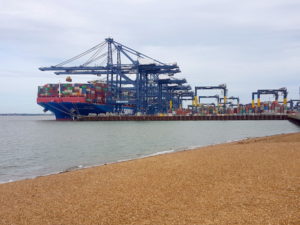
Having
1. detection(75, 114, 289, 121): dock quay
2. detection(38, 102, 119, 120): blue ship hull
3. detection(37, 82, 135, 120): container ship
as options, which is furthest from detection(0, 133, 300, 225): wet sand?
detection(75, 114, 289, 121): dock quay

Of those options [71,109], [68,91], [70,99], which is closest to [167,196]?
[70,99]

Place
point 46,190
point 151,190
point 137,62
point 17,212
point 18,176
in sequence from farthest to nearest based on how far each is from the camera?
point 137,62 → point 18,176 → point 46,190 → point 151,190 → point 17,212

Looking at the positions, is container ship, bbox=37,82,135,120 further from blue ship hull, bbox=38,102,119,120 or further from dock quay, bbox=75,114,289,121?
dock quay, bbox=75,114,289,121

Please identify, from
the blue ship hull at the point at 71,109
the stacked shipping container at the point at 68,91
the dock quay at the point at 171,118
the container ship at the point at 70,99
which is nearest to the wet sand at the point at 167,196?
the container ship at the point at 70,99

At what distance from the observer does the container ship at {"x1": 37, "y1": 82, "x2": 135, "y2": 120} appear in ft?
263

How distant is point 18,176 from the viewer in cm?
1292

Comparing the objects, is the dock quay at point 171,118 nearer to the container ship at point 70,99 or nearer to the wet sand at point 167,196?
the container ship at point 70,99

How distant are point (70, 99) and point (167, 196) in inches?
2977

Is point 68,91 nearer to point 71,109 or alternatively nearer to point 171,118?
point 71,109

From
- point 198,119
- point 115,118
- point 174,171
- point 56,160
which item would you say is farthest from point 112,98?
point 174,171

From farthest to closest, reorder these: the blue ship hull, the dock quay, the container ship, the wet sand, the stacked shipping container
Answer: the dock quay, the stacked shipping container, the blue ship hull, the container ship, the wet sand

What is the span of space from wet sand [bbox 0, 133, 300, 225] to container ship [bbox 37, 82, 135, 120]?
2825 inches

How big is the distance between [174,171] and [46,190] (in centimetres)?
362

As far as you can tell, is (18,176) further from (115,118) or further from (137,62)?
(115,118)
